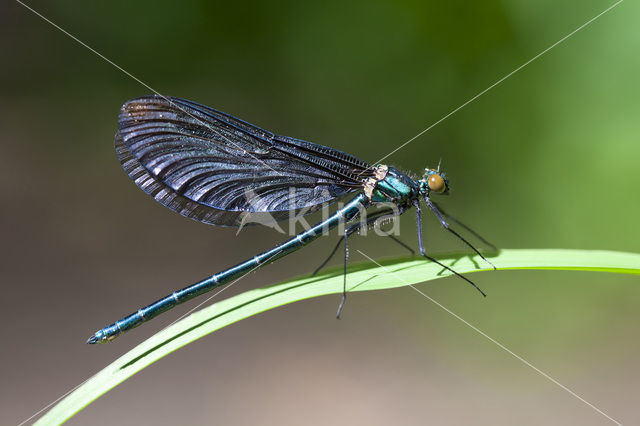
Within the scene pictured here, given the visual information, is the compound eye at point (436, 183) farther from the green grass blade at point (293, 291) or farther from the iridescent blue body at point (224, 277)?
the green grass blade at point (293, 291)

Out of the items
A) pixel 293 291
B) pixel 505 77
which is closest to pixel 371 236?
pixel 505 77

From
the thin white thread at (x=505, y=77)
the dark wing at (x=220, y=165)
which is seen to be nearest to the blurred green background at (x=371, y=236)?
the thin white thread at (x=505, y=77)

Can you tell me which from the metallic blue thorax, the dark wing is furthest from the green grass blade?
the dark wing

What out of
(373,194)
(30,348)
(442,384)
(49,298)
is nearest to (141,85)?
(49,298)

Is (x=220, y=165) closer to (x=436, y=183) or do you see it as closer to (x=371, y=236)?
(x=436, y=183)

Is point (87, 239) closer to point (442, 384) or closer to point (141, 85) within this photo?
point (141, 85)

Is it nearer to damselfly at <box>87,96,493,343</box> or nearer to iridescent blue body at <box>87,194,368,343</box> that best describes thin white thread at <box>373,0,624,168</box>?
damselfly at <box>87,96,493,343</box>

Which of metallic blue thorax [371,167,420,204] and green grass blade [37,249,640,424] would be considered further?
metallic blue thorax [371,167,420,204]
